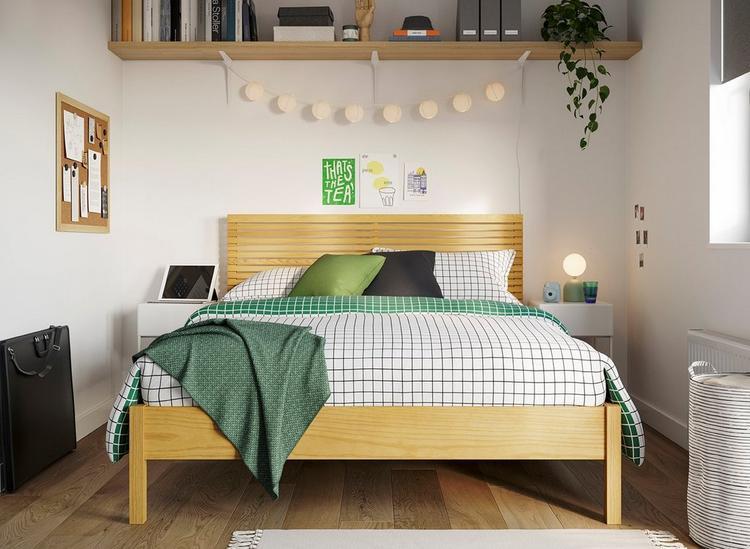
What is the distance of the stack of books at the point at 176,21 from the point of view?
13.9 feet

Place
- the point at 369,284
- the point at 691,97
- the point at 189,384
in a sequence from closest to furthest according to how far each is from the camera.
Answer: the point at 189,384
the point at 691,97
the point at 369,284

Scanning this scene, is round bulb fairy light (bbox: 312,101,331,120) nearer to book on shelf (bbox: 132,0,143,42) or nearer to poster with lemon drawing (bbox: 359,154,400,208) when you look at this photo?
poster with lemon drawing (bbox: 359,154,400,208)

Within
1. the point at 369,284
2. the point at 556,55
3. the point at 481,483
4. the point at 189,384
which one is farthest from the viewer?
the point at 556,55

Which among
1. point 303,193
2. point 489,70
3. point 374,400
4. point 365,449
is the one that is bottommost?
point 365,449

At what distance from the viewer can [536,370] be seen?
8.00ft

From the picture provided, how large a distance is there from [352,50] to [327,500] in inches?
105

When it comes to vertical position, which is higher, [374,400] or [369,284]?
Result: [369,284]

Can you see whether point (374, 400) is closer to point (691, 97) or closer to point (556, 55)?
point (691, 97)

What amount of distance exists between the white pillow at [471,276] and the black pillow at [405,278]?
0.09 metres

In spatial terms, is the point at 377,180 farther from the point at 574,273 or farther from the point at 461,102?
the point at 574,273

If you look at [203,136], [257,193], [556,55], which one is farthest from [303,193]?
[556,55]

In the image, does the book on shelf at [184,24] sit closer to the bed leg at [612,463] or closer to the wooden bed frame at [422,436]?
the wooden bed frame at [422,436]

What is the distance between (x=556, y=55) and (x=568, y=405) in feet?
8.56

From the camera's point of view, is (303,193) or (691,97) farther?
(303,193)
